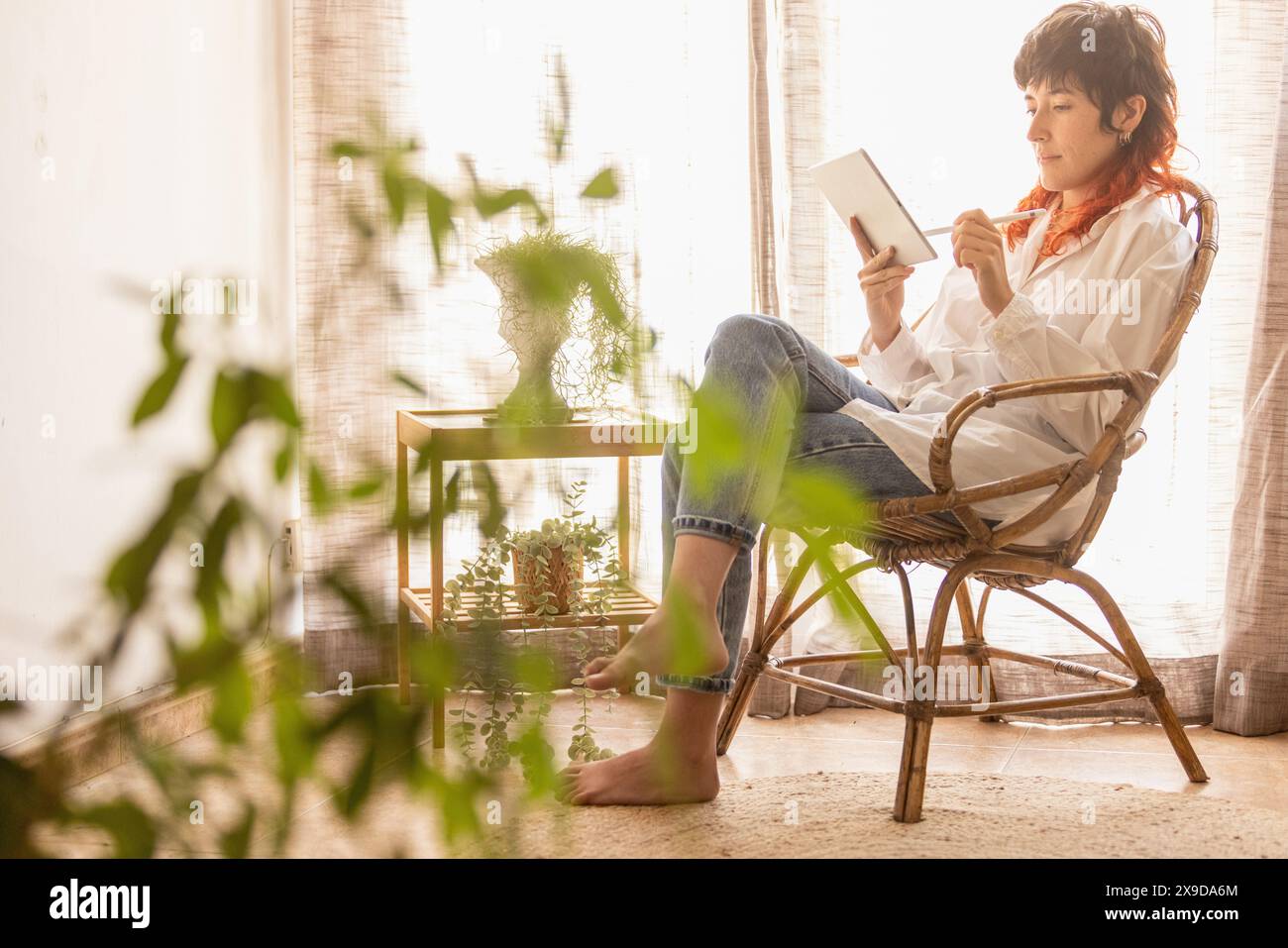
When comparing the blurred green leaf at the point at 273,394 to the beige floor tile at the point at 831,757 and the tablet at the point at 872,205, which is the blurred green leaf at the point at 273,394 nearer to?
the tablet at the point at 872,205

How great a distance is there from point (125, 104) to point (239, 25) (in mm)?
448

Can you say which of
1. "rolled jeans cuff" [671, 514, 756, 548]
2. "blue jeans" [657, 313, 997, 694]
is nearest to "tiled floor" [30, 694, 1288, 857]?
"blue jeans" [657, 313, 997, 694]

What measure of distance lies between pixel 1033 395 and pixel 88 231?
1385 mm

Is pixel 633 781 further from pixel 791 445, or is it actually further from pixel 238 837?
pixel 238 837

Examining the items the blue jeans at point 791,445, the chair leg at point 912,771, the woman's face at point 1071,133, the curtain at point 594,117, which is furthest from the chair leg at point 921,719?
the curtain at point 594,117

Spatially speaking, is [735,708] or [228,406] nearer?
[228,406]

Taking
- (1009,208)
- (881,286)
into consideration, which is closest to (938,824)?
(881,286)

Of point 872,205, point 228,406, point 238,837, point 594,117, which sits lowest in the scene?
point 238,837

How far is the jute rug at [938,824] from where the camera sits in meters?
1.68

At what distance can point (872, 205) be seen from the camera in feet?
6.10

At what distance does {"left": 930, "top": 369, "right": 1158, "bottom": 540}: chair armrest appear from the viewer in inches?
65.6

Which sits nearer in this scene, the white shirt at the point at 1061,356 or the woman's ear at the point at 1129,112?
the white shirt at the point at 1061,356

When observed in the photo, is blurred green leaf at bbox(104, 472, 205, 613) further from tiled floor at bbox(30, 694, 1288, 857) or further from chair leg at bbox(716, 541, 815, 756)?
chair leg at bbox(716, 541, 815, 756)

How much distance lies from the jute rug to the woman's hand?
70 cm
